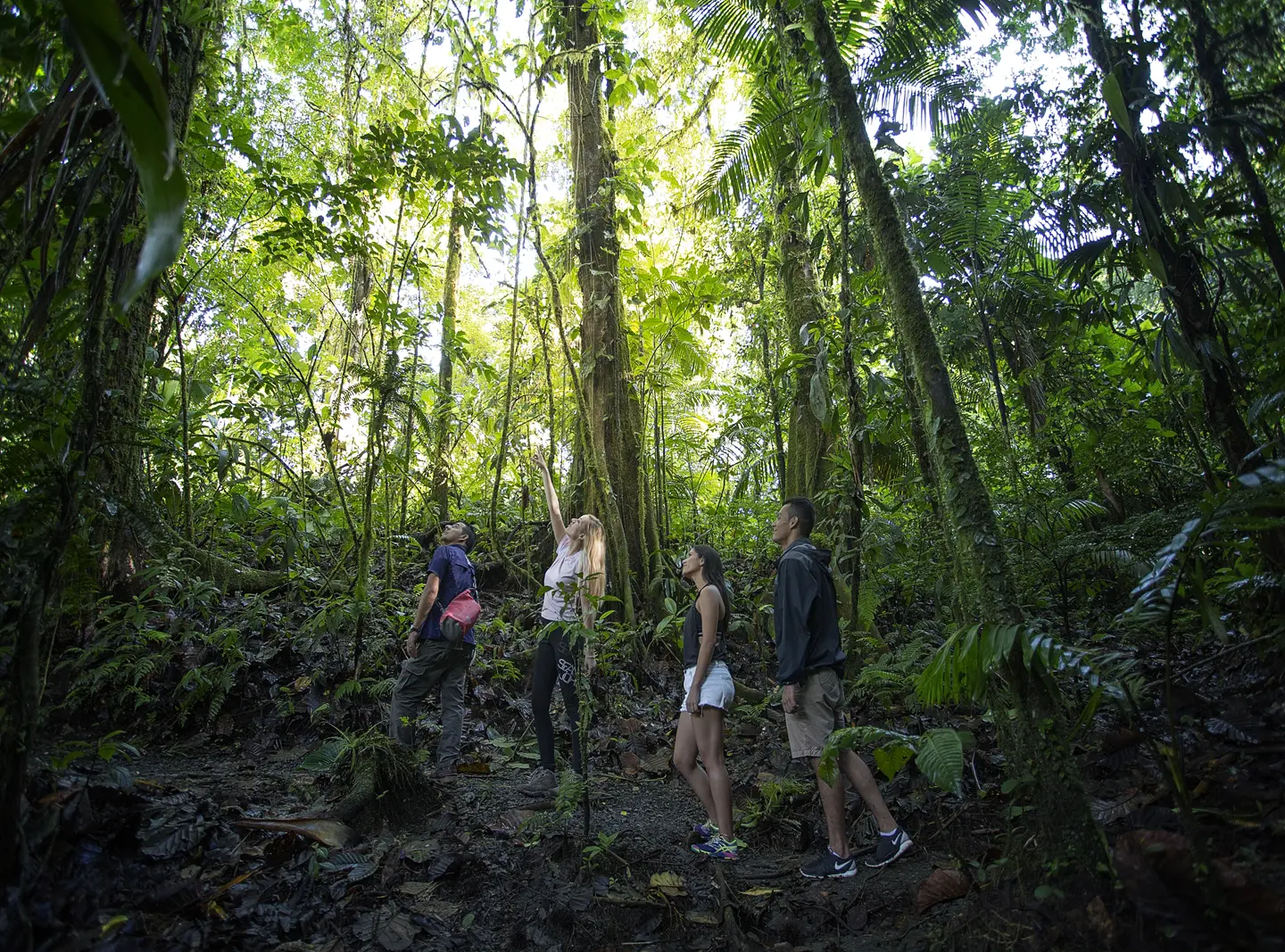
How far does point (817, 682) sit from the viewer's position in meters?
3.99

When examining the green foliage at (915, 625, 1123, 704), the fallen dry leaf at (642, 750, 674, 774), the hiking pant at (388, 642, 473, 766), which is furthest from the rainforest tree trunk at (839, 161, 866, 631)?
the hiking pant at (388, 642, 473, 766)

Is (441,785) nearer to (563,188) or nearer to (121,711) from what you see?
(121,711)

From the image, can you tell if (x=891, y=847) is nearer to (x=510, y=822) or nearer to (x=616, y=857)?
(x=616, y=857)

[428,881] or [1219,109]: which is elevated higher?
[1219,109]

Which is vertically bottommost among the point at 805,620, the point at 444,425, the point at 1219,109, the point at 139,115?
the point at 805,620

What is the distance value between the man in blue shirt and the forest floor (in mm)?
382

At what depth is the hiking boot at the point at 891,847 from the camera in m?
3.70

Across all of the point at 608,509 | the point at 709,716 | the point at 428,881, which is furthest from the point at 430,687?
the point at 608,509

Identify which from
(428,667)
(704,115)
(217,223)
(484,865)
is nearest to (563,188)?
(704,115)

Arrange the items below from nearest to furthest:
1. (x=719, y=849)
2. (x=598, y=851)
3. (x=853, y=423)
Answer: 1. (x=598, y=851)
2. (x=719, y=849)
3. (x=853, y=423)

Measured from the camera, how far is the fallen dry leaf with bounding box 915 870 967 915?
9.56ft

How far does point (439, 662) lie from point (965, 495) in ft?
13.3

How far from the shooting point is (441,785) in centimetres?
483

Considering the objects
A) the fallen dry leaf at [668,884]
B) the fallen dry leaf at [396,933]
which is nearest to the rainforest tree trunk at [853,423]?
the fallen dry leaf at [668,884]
